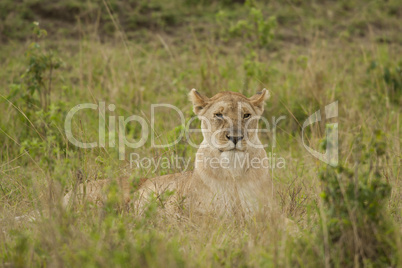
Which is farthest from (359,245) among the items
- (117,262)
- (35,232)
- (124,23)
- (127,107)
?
(124,23)

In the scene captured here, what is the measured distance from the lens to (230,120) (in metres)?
3.97

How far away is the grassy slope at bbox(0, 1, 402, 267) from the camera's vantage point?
286 centimetres

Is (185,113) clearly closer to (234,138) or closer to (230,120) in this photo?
(230,120)

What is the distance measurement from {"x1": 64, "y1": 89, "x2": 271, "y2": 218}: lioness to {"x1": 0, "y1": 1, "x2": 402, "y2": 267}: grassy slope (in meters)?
0.24

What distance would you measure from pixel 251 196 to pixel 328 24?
→ 285 inches

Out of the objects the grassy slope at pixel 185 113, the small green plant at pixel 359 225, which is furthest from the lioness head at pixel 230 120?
the small green plant at pixel 359 225

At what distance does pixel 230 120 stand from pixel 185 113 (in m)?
2.20

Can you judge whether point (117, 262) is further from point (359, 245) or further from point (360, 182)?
point (360, 182)

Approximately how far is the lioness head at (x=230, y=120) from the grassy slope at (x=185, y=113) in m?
0.61

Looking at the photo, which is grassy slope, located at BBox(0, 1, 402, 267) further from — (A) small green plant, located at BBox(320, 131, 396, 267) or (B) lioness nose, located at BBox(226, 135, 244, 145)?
(B) lioness nose, located at BBox(226, 135, 244, 145)

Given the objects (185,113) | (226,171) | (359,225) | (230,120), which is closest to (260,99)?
(230,120)

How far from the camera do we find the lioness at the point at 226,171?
376cm

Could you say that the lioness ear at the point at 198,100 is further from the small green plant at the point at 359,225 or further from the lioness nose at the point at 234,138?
the small green plant at the point at 359,225

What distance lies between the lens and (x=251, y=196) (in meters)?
3.79
